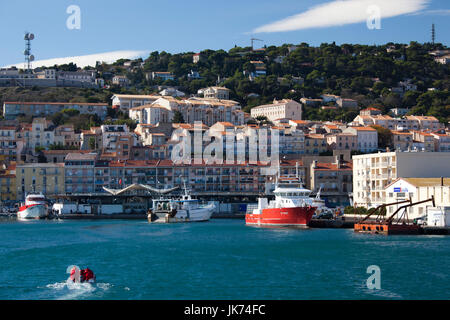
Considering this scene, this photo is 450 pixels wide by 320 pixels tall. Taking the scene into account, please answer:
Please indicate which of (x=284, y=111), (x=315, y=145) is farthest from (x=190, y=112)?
(x=315, y=145)

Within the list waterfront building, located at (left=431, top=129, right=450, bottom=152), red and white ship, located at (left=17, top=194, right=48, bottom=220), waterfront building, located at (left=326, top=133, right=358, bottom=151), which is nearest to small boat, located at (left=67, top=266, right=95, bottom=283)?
red and white ship, located at (left=17, top=194, right=48, bottom=220)

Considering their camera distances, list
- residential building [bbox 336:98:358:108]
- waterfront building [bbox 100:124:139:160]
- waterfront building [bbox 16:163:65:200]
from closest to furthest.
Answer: waterfront building [bbox 16:163:65:200] → waterfront building [bbox 100:124:139:160] → residential building [bbox 336:98:358:108]

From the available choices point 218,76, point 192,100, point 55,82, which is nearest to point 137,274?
point 192,100

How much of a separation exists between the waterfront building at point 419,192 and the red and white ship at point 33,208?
4336cm

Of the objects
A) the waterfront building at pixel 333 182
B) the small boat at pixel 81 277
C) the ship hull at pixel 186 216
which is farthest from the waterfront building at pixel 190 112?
the small boat at pixel 81 277

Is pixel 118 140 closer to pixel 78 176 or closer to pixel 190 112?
pixel 78 176

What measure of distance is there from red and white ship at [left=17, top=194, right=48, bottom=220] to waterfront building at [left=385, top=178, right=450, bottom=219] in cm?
4336

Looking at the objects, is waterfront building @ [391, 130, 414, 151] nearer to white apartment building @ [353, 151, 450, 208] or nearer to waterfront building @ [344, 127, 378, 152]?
waterfront building @ [344, 127, 378, 152]

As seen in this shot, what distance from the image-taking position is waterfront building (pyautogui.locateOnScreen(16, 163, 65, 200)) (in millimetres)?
98438

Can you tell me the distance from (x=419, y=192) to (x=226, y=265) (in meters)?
31.5

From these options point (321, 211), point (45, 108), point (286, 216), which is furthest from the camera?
point (45, 108)

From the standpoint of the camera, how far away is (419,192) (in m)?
64.2

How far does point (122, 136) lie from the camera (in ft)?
359

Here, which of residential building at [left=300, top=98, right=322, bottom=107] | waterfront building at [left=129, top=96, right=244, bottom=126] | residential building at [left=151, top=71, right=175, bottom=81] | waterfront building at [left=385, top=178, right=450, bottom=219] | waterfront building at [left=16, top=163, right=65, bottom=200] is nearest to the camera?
waterfront building at [left=385, top=178, right=450, bottom=219]
